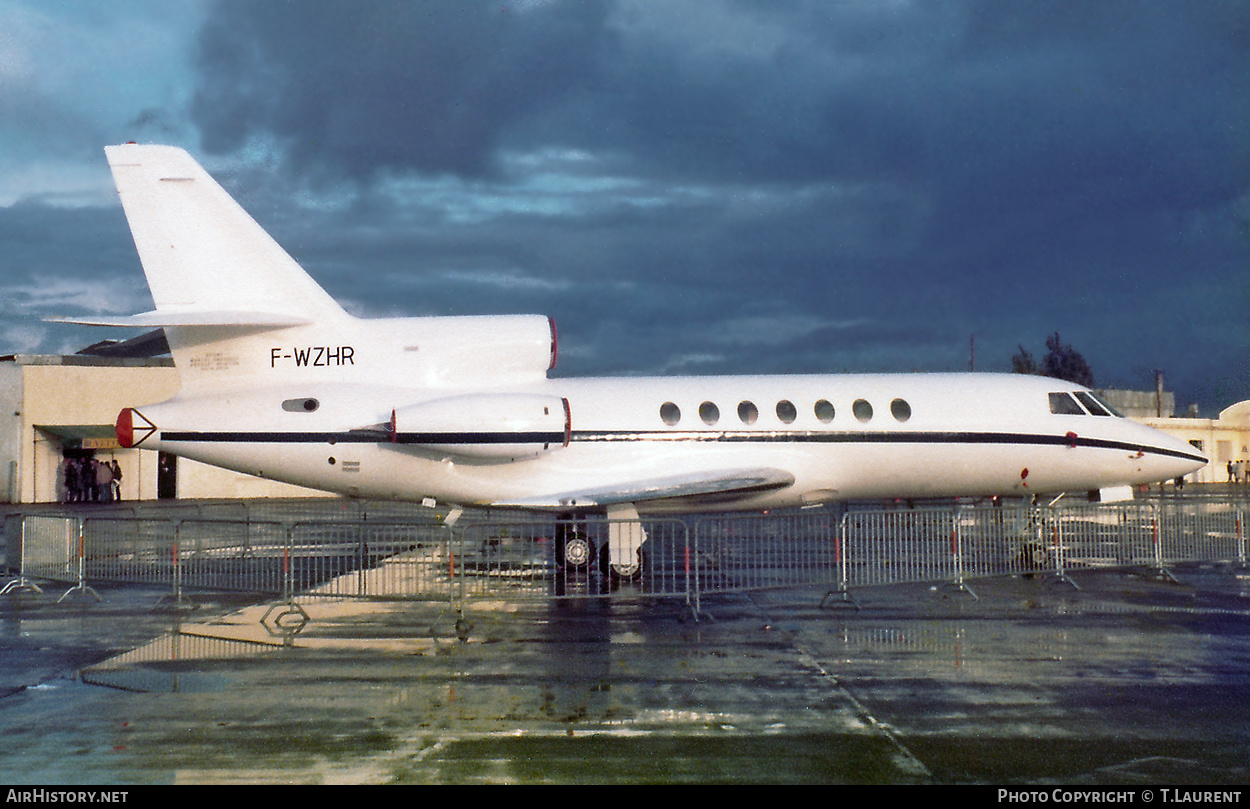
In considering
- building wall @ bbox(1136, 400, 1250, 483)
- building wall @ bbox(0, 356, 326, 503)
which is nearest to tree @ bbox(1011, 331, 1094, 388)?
building wall @ bbox(1136, 400, 1250, 483)

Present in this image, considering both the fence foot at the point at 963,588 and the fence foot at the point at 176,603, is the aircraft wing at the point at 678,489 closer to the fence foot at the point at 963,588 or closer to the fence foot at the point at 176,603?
the fence foot at the point at 963,588

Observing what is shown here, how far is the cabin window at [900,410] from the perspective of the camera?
1456 cm

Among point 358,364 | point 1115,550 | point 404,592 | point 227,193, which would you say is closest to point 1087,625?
point 1115,550

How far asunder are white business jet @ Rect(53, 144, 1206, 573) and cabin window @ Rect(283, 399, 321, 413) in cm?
2

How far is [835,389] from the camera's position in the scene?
1462cm

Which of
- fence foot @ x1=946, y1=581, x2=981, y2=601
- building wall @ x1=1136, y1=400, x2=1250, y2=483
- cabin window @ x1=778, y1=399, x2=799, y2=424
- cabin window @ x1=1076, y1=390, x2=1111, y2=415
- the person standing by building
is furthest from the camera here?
building wall @ x1=1136, y1=400, x2=1250, y2=483

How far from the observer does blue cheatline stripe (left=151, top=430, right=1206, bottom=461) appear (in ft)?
42.1

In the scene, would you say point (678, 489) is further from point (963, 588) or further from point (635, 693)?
point (635, 693)

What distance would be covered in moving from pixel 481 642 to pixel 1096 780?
6048 mm

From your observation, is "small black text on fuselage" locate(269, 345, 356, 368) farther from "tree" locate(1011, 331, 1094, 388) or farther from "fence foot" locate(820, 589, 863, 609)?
"tree" locate(1011, 331, 1094, 388)

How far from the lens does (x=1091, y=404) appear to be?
1545 centimetres

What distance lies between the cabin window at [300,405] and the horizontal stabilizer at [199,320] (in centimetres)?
110

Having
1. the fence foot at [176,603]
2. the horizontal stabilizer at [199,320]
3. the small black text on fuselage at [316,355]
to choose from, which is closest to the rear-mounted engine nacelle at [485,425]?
the small black text on fuselage at [316,355]
